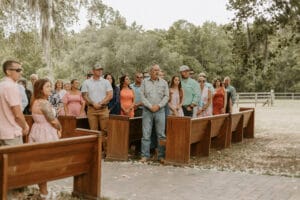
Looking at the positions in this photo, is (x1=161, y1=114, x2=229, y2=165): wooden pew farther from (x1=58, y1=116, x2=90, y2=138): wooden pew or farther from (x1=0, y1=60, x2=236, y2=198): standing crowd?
(x1=58, y1=116, x2=90, y2=138): wooden pew

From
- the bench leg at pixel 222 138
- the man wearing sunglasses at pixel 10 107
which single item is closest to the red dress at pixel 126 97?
the bench leg at pixel 222 138

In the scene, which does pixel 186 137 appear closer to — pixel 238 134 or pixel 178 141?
pixel 178 141

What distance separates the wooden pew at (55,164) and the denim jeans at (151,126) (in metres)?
3.36

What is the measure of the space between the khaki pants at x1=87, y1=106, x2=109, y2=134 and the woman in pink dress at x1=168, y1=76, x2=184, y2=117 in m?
1.49

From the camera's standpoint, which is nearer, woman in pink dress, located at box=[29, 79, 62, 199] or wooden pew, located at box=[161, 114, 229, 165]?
woman in pink dress, located at box=[29, 79, 62, 199]

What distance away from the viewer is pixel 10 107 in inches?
247

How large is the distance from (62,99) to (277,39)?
22.3ft

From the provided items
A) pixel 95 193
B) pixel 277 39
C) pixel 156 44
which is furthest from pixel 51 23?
pixel 156 44

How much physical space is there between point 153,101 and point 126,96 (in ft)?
4.96

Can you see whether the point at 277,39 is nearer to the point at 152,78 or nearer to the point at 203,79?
the point at 203,79

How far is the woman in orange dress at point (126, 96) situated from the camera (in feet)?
36.8

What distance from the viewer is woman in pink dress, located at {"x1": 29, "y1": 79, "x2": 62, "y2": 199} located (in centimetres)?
650

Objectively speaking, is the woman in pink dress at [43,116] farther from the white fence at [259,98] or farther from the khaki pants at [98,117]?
the white fence at [259,98]

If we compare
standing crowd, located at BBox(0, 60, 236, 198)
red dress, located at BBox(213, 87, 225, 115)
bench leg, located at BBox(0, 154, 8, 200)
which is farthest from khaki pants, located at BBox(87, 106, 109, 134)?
bench leg, located at BBox(0, 154, 8, 200)
